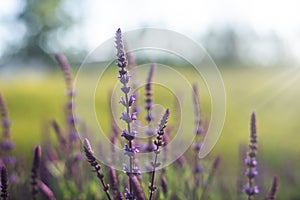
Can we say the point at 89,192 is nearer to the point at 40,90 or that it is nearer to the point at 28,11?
the point at 40,90

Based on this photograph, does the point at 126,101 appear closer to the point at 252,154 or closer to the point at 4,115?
the point at 252,154

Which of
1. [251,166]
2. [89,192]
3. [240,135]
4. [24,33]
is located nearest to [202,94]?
[240,135]

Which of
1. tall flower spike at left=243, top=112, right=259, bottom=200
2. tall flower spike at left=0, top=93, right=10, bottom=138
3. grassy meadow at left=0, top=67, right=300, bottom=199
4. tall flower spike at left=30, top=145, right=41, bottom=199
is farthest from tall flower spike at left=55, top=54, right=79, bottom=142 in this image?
tall flower spike at left=243, top=112, right=259, bottom=200

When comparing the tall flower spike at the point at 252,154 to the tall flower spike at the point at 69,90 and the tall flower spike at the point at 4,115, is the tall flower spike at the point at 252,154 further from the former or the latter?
the tall flower spike at the point at 4,115

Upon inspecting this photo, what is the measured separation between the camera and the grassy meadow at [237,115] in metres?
7.58

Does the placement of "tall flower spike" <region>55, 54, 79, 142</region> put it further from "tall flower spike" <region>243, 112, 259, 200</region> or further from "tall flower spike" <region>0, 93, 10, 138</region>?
"tall flower spike" <region>243, 112, 259, 200</region>

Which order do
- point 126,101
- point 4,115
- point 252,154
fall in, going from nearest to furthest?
point 126,101
point 252,154
point 4,115

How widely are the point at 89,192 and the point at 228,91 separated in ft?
31.3

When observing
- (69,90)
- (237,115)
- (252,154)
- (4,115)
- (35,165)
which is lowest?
(35,165)

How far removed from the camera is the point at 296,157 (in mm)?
7484

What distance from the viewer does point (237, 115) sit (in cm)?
1075

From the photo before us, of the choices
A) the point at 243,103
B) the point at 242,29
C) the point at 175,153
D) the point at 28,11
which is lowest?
the point at 175,153

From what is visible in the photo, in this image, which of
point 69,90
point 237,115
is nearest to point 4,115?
point 69,90

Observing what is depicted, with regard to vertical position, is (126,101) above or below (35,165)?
above
